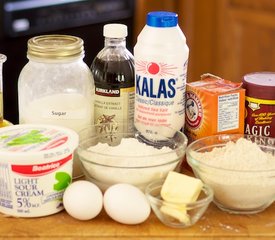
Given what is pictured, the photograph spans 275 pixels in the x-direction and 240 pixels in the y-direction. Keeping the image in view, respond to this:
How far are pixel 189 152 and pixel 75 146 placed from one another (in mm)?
221

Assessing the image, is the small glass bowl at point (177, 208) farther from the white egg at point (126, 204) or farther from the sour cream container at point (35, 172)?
the sour cream container at point (35, 172)

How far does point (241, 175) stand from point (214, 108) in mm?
179

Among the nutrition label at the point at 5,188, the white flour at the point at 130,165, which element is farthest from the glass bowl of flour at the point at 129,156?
the nutrition label at the point at 5,188

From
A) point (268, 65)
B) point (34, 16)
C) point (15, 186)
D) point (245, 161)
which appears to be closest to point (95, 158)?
point (15, 186)

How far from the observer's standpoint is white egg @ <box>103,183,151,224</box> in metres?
1.26

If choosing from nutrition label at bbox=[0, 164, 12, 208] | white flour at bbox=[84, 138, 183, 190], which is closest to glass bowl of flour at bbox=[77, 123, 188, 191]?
white flour at bbox=[84, 138, 183, 190]

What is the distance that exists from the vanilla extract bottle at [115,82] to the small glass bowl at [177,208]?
22 cm

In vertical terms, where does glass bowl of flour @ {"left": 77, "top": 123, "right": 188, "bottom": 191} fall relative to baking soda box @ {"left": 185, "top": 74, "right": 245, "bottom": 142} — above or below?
below

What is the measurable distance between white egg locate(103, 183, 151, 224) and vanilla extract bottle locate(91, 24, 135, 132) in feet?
0.74

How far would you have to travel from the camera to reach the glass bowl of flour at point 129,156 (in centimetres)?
133

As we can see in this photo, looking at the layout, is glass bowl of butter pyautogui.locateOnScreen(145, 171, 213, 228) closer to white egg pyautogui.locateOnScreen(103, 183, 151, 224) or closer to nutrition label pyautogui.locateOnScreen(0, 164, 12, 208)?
white egg pyautogui.locateOnScreen(103, 183, 151, 224)

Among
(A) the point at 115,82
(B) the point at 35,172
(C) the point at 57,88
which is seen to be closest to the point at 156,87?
(A) the point at 115,82

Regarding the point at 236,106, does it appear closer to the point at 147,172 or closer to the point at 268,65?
the point at 147,172

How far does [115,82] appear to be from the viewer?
4.75ft
